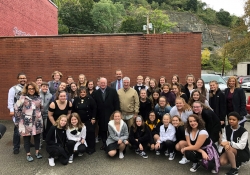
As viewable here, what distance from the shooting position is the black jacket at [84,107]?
5129mm

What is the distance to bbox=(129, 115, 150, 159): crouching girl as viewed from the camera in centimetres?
493

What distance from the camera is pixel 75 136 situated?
4.82 meters

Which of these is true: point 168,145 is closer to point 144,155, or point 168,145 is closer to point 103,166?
point 144,155

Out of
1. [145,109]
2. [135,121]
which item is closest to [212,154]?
[135,121]

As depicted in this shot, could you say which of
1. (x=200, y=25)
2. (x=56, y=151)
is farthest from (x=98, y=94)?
(x=200, y=25)

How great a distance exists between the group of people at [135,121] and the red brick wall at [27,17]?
716 centimetres

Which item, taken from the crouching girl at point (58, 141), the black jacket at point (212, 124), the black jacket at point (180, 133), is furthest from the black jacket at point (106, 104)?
the black jacket at point (212, 124)

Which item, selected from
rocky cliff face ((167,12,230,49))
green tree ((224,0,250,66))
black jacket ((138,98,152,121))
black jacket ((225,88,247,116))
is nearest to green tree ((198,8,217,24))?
rocky cliff face ((167,12,230,49))

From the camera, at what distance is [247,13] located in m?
24.5

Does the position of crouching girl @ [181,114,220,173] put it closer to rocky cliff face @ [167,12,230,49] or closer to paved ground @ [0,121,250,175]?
paved ground @ [0,121,250,175]

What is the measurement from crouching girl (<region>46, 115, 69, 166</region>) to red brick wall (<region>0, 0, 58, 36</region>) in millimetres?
7730

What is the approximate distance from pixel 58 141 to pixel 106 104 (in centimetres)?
137

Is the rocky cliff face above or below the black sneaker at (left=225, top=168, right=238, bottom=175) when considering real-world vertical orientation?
above

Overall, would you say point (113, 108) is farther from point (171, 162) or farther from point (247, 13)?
point (247, 13)
